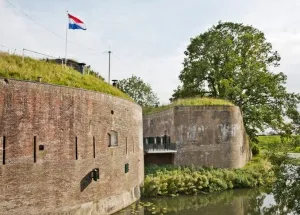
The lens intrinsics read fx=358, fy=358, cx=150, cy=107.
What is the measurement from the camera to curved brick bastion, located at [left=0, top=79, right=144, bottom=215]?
1074cm

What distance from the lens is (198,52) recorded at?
30125 mm

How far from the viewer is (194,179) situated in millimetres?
19688

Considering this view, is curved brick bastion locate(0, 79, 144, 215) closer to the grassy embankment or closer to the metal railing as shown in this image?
the grassy embankment

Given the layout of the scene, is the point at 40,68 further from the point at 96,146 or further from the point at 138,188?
the point at 138,188

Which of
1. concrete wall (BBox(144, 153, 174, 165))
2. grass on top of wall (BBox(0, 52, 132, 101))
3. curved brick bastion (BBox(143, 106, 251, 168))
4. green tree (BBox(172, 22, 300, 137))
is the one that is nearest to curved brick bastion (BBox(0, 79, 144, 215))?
grass on top of wall (BBox(0, 52, 132, 101))

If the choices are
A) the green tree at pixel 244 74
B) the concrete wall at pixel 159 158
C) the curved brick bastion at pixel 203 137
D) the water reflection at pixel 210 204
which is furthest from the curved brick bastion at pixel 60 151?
the green tree at pixel 244 74

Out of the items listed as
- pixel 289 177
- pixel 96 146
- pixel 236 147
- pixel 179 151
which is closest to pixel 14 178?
pixel 96 146

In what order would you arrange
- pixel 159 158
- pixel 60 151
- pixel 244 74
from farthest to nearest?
pixel 244 74
pixel 159 158
pixel 60 151

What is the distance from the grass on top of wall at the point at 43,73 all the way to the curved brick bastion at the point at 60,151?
28.2 inches

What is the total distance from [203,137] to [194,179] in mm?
3518

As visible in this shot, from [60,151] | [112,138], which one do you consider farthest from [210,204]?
[60,151]

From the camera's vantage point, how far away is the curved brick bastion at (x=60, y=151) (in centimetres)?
1074

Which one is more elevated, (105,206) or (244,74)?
(244,74)

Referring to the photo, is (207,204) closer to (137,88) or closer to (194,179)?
(194,179)
